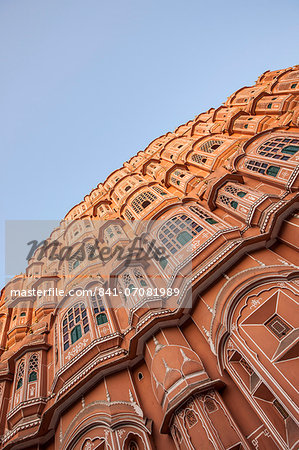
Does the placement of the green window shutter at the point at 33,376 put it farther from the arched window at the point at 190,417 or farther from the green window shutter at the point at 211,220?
the green window shutter at the point at 211,220

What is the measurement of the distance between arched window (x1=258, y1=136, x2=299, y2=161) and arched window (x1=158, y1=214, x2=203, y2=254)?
6.67 m

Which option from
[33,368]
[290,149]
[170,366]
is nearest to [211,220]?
[290,149]

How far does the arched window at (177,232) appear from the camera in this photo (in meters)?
15.8

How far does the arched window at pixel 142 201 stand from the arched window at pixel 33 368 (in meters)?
13.1

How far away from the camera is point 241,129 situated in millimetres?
26406

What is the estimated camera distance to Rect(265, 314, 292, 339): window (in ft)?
30.9

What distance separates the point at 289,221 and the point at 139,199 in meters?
14.9

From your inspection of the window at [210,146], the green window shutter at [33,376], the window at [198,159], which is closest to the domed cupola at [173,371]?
the green window shutter at [33,376]

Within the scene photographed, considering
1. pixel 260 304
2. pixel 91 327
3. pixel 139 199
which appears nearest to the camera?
pixel 260 304

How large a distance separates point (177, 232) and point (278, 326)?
27.0 feet

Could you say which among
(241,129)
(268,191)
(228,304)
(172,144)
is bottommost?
(228,304)

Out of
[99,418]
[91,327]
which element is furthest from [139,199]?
[99,418]

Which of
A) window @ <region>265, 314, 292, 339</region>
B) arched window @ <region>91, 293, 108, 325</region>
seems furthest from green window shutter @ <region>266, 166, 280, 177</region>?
arched window @ <region>91, 293, 108, 325</region>

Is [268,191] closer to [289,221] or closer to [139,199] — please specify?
[289,221]
